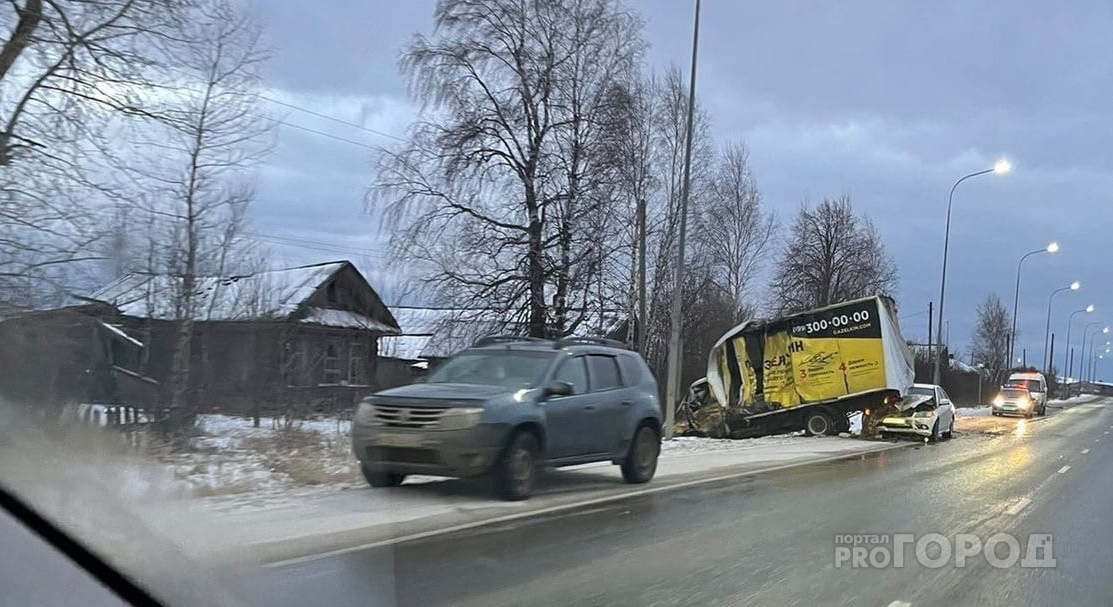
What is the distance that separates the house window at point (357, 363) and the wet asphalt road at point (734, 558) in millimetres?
25529

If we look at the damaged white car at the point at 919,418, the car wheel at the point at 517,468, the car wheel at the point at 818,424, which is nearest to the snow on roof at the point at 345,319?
the car wheel at the point at 818,424

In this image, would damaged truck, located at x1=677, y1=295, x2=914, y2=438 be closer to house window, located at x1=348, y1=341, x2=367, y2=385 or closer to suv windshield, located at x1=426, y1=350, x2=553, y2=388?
house window, located at x1=348, y1=341, x2=367, y2=385

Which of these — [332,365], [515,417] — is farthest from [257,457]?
[332,365]

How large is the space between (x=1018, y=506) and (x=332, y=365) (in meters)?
28.0

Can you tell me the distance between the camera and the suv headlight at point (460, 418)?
34.4 ft

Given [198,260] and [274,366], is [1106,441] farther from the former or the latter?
[198,260]

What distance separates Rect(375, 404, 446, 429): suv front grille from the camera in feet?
34.9

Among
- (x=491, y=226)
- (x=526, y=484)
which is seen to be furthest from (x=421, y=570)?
(x=491, y=226)

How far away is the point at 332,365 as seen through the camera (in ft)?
120

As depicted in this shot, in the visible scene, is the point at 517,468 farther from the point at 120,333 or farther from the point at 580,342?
the point at 120,333

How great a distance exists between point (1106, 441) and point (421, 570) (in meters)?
27.0

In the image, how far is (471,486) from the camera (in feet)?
39.8

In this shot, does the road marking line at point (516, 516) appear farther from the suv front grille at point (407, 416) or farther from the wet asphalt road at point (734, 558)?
the suv front grille at point (407, 416)

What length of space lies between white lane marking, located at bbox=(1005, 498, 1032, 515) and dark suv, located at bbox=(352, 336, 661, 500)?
15.0 feet
